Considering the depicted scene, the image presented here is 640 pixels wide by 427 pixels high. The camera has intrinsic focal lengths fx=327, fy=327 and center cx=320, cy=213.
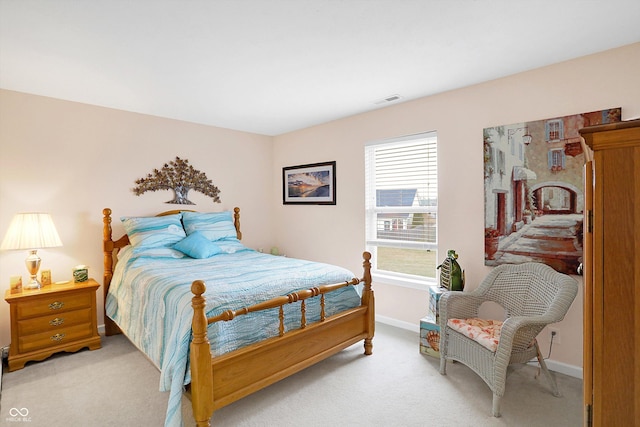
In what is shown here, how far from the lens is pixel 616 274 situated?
2.60ft

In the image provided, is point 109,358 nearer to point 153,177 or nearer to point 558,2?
point 153,177

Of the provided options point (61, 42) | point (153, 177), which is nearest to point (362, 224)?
point (153, 177)

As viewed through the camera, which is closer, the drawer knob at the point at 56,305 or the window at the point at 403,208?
the drawer knob at the point at 56,305

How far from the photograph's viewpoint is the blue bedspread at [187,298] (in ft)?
6.42

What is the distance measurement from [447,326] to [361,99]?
2.26 metres

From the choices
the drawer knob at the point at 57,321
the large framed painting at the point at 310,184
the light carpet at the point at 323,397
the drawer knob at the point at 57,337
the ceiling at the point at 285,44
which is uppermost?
the ceiling at the point at 285,44

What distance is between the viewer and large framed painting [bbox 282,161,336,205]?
4219 millimetres

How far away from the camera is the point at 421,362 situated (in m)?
2.77

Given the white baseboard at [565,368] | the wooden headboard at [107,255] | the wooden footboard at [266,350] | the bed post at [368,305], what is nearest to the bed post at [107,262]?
the wooden headboard at [107,255]

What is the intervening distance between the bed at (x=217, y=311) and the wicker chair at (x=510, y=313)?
28.6 inches

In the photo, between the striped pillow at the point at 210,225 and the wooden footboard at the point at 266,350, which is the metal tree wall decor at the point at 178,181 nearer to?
the striped pillow at the point at 210,225

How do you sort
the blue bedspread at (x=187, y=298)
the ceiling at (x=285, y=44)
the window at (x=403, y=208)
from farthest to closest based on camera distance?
the window at (x=403, y=208) < the blue bedspread at (x=187, y=298) < the ceiling at (x=285, y=44)

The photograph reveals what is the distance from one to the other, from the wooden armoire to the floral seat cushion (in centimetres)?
142

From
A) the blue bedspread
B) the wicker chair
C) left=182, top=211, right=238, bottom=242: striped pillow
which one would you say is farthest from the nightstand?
the wicker chair
